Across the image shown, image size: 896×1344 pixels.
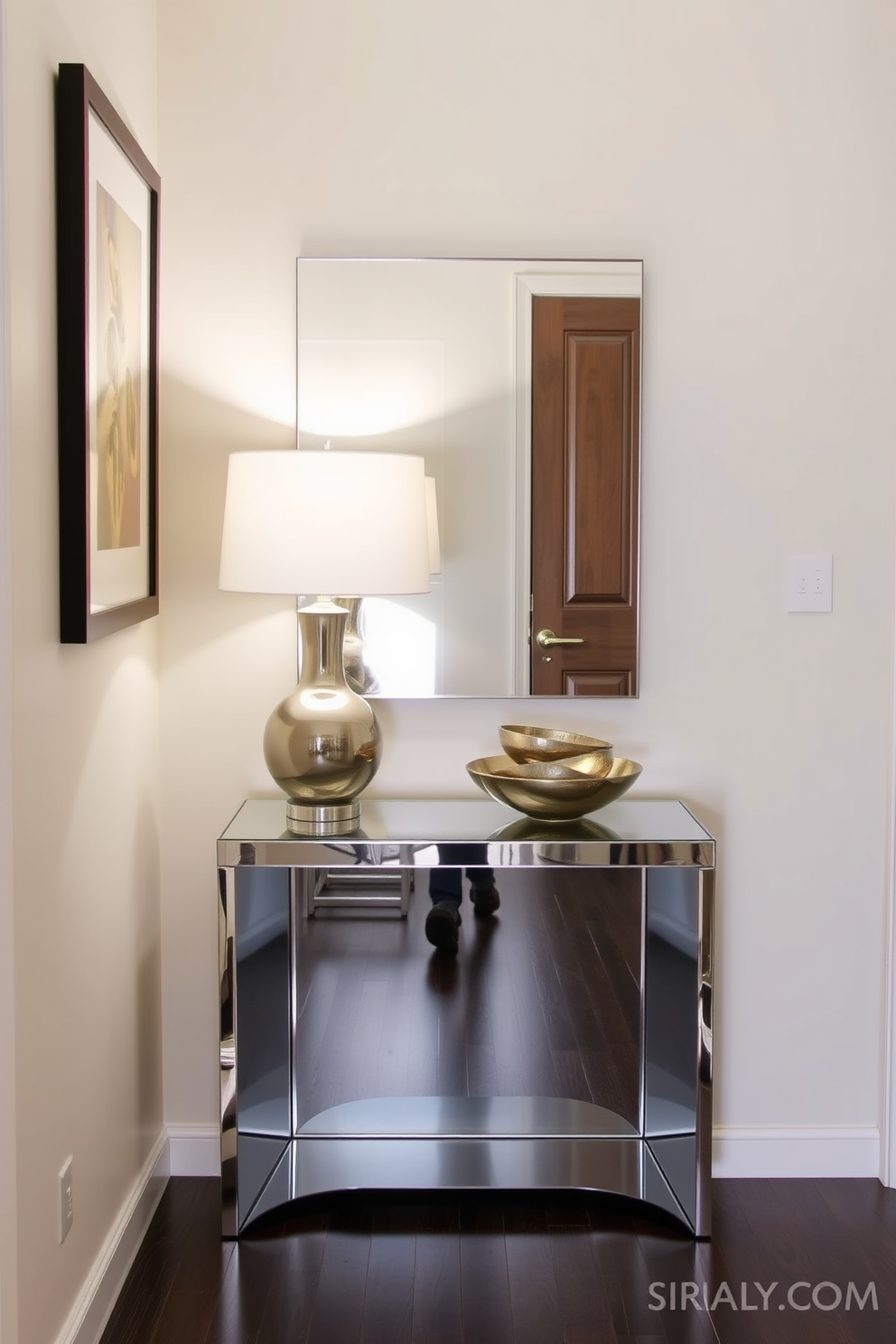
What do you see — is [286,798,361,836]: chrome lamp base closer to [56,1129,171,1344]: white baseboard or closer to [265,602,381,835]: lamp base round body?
[265,602,381,835]: lamp base round body

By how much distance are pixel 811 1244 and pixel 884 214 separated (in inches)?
79.3

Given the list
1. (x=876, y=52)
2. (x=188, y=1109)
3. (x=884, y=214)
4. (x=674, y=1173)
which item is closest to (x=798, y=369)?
(x=884, y=214)

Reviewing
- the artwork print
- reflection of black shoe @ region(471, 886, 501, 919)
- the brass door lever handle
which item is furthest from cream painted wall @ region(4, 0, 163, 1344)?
the brass door lever handle

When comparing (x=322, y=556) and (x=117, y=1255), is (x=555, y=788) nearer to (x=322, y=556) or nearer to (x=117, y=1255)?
(x=322, y=556)

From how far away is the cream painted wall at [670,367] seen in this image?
2504 mm

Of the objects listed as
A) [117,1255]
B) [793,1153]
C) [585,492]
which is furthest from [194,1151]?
[585,492]

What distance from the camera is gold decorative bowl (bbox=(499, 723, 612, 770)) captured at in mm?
2471

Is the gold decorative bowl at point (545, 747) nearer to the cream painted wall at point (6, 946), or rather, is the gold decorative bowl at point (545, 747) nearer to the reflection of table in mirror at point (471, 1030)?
the reflection of table in mirror at point (471, 1030)

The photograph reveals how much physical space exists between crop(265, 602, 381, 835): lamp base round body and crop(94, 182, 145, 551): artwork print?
0.39m

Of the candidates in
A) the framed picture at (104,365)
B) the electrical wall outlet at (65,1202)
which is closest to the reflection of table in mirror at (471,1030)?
the electrical wall outlet at (65,1202)

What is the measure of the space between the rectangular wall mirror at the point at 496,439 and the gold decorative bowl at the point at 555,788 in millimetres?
255

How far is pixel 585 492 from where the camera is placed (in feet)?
8.36

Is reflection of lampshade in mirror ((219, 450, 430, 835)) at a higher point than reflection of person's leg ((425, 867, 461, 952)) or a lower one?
higher

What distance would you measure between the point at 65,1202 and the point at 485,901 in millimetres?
999
